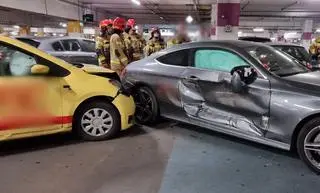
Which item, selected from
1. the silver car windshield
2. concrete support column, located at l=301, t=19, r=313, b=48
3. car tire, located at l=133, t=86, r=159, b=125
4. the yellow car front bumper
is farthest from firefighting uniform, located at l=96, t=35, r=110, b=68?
concrete support column, located at l=301, t=19, r=313, b=48

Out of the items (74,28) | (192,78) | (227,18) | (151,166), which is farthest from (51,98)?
(74,28)

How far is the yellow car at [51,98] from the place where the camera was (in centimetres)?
390

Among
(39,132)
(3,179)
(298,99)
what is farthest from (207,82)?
(3,179)

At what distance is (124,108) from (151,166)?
115 centimetres

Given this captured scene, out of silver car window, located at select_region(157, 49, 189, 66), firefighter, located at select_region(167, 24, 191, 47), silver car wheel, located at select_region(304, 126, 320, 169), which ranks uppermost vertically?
firefighter, located at select_region(167, 24, 191, 47)

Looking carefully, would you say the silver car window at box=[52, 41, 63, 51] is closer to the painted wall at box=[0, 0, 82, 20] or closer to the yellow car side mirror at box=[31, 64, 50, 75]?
the painted wall at box=[0, 0, 82, 20]

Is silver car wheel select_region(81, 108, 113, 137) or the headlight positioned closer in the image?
silver car wheel select_region(81, 108, 113, 137)

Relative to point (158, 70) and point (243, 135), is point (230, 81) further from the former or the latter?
point (158, 70)

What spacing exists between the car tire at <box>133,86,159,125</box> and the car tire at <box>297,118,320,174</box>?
7.42 ft

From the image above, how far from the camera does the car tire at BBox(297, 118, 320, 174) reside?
3363 mm

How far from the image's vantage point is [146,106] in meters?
5.27

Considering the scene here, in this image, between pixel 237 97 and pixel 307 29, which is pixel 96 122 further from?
pixel 307 29

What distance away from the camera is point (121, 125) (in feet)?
15.2

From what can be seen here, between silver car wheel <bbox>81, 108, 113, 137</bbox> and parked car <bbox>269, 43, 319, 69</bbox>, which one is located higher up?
parked car <bbox>269, 43, 319, 69</bbox>
